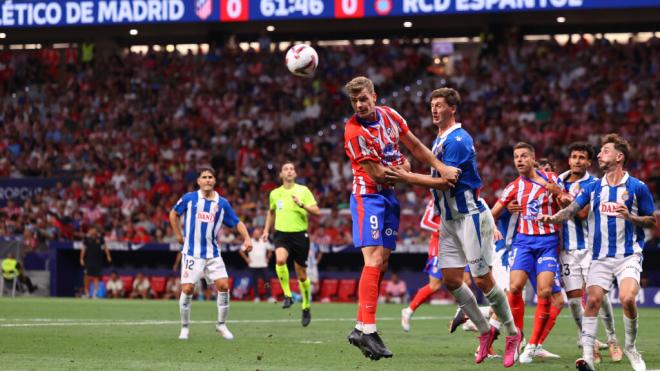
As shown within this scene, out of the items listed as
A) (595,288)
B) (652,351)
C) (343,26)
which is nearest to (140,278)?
(343,26)

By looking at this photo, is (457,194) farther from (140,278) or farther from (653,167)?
(140,278)

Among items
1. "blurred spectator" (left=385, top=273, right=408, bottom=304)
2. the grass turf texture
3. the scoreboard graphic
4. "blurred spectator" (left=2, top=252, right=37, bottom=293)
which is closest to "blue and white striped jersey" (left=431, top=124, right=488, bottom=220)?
the grass turf texture

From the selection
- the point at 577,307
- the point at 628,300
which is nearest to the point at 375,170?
the point at 628,300

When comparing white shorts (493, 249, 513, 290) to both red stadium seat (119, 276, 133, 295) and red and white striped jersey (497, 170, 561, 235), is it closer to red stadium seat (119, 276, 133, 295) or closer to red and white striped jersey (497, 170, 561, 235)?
red and white striped jersey (497, 170, 561, 235)

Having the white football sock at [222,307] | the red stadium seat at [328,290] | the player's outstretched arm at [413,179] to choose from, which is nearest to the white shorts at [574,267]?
the player's outstretched arm at [413,179]

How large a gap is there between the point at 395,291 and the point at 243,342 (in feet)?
49.8

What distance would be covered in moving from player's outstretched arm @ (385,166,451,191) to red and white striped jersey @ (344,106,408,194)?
10.9 inches

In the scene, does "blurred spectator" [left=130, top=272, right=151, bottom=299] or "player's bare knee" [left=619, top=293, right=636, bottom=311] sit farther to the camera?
"blurred spectator" [left=130, top=272, right=151, bottom=299]

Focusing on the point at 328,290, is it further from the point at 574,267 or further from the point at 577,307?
the point at 574,267

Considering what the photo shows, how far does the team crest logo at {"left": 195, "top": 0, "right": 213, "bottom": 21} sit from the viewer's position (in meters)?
35.4

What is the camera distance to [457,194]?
10836 millimetres

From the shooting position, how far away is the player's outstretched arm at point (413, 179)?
10.1 m

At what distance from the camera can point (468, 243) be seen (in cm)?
1088

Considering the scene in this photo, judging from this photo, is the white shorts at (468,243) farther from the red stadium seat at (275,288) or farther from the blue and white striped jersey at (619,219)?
the red stadium seat at (275,288)
